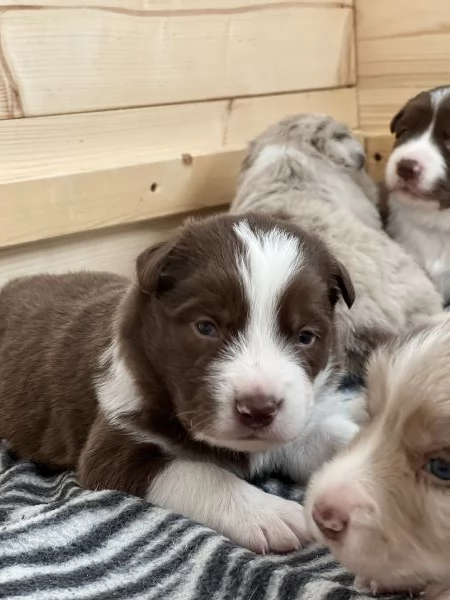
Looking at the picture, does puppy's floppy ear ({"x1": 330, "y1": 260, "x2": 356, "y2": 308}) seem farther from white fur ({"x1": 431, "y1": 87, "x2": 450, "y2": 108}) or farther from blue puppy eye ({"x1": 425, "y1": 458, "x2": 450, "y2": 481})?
white fur ({"x1": 431, "y1": 87, "x2": 450, "y2": 108})

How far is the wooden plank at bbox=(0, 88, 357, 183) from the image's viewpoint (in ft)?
10.7

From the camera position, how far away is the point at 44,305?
9.46ft

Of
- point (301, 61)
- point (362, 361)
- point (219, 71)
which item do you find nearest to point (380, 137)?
point (301, 61)

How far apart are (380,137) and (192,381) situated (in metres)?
2.76

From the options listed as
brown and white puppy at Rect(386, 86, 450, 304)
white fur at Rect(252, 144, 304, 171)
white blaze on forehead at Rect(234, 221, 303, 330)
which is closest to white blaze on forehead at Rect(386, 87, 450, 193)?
brown and white puppy at Rect(386, 86, 450, 304)

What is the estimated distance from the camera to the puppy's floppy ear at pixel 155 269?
7.31 ft

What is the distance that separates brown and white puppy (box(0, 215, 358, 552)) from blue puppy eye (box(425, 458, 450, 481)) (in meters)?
0.42

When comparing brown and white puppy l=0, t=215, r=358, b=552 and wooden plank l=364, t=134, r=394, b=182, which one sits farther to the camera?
wooden plank l=364, t=134, r=394, b=182

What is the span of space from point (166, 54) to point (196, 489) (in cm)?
216

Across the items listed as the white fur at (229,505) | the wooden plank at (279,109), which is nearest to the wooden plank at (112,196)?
the wooden plank at (279,109)

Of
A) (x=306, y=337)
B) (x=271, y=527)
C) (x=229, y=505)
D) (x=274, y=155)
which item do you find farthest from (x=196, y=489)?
(x=274, y=155)

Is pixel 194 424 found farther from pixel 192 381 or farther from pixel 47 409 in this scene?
pixel 47 409

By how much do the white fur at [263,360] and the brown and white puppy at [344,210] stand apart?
717mm

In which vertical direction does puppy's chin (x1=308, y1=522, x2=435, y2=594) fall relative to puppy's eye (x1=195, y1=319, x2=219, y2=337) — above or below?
below
